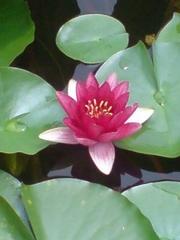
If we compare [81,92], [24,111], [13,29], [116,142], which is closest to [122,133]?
[116,142]

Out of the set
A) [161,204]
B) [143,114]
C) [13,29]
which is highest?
[13,29]

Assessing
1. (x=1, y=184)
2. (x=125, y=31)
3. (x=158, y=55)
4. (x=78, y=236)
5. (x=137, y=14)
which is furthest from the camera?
(x=137, y=14)

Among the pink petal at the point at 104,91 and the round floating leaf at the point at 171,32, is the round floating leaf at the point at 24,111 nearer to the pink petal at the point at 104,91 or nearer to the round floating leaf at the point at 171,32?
the pink petal at the point at 104,91

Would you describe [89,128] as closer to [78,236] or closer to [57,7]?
[78,236]

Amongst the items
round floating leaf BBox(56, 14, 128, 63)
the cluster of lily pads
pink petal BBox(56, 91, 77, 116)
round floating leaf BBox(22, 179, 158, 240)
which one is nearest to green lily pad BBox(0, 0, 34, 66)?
the cluster of lily pads

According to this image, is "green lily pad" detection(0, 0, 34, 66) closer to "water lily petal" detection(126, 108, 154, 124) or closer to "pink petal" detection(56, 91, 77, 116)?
"pink petal" detection(56, 91, 77, 116)

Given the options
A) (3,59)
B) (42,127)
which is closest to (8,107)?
(42,127)

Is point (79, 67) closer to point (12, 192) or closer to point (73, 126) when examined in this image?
point (73, 126)
